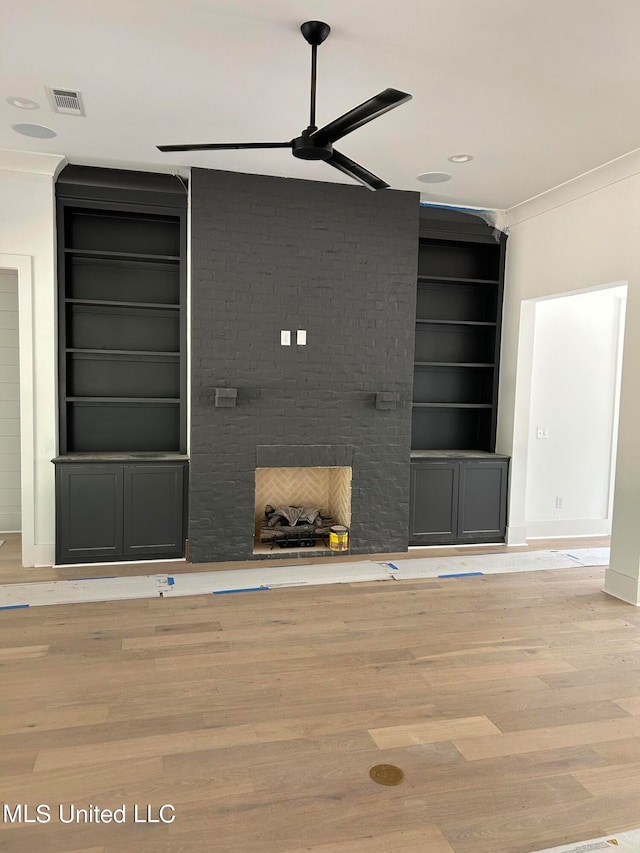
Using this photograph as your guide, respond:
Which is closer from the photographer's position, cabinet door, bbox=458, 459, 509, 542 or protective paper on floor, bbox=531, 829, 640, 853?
protective paper on floor, bbox=531, 829, 640, 853

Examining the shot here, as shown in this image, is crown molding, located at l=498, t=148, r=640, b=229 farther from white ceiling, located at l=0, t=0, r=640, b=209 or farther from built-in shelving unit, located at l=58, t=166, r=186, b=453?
built-in shelving unit, located at l=58, t=166, r=186, b=453

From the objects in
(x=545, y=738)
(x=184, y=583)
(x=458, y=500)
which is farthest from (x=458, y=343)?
(x=545, y=738)

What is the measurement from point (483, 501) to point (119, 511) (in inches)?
124

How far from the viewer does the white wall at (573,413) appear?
5.90m

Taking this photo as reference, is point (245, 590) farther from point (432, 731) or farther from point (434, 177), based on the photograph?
point (434, 177)

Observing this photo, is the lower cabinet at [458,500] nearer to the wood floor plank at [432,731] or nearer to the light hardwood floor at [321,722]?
the light hardwood floor at [321,722]

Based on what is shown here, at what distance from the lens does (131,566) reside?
4836 mm

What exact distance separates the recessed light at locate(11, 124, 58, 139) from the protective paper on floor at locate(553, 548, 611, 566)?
201 inches

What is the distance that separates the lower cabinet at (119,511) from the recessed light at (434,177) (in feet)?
9.55

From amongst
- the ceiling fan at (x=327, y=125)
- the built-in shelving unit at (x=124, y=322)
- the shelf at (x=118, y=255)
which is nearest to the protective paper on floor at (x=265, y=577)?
the built-in shelving unit at (x=124, y=322)

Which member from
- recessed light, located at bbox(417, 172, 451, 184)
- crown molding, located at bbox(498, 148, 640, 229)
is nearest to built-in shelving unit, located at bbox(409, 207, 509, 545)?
crown molding, located at bbox(498, 148, 640, 229)

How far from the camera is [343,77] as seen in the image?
3.23 m

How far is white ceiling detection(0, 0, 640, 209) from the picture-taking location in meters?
2.68

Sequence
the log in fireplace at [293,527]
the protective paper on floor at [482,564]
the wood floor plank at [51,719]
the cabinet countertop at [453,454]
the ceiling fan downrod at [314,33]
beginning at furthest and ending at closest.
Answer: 1. the cabinet countertop at [453,454]
2. the log in fireplace at [293,527]
3. the protective paper on floor at [482,564]
4. the ceiling fan downrod at [314,33]
5. the wood floor plank at [51,719]
